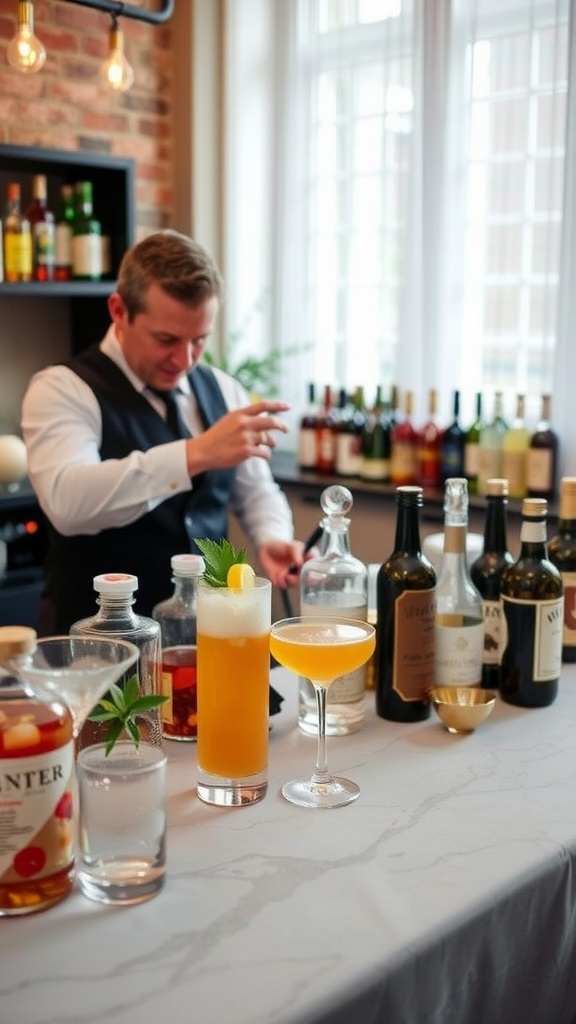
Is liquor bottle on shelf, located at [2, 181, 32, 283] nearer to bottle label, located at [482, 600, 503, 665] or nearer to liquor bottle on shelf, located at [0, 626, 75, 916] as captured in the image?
bottle label, located at [482, 600, 503, 665]

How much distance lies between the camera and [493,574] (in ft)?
5.88

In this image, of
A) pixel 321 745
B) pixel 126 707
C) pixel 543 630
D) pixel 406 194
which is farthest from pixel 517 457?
pixel 126 707

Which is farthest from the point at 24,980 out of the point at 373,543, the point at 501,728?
the point at 373,543

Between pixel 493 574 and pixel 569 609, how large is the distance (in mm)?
211

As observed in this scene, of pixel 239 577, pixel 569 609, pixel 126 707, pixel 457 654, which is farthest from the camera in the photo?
pixel 569 609

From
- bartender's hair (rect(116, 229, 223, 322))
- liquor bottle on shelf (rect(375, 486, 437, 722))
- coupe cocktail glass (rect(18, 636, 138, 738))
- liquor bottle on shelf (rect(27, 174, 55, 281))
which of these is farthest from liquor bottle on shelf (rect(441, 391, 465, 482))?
coupe cocktail glass (rect(18, 636, 138, 738))

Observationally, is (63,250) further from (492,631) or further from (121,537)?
(492,631)

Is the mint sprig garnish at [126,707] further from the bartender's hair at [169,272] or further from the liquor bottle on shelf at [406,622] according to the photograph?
the bartender's hair at [169,272]

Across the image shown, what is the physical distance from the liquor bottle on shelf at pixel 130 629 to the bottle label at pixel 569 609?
761 millimetres

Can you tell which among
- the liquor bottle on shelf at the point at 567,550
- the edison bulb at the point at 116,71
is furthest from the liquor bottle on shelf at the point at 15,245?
the liquor bottle on shelf at the point at 567,550

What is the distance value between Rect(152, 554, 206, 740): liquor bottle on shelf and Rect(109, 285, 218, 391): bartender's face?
3.10ft

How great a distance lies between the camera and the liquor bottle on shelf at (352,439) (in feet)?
13.1

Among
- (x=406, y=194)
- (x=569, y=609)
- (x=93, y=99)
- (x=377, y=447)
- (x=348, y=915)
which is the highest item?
(x=93, y=99)

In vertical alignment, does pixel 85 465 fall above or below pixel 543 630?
above
